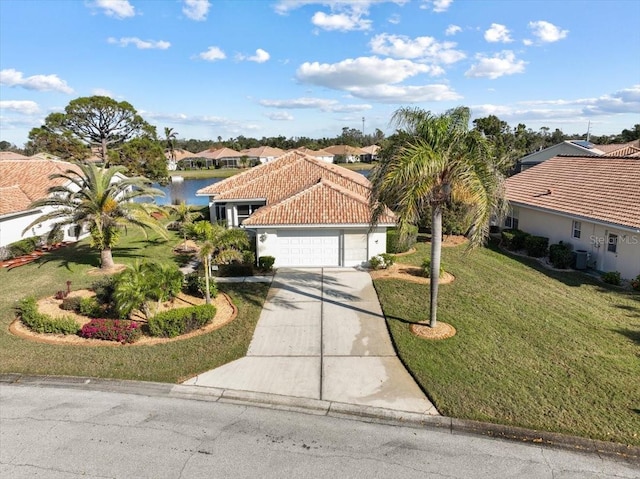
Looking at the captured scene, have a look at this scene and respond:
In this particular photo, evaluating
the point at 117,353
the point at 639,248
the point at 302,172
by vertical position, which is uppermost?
the point at 302,172

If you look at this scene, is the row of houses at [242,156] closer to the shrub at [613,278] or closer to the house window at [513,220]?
the house window at [513,220]

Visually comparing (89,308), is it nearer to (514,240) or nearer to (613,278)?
(613,278)

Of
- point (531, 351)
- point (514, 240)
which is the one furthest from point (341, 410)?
point (514, 240)

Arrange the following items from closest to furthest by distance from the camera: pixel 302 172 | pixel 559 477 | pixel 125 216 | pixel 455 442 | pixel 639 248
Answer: pixel 559 477 → pixel 455 442 → pixel 639 248 → pixel 125 216 → pixel 302 172

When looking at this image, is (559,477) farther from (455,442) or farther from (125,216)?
(125,216)

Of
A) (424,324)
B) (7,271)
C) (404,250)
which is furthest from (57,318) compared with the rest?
(404,250)
